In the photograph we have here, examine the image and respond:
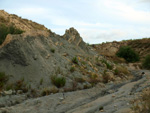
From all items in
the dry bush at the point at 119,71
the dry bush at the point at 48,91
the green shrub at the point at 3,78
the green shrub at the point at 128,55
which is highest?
the green shrub at the point at 128,55

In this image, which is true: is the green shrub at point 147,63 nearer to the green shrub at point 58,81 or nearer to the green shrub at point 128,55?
the green shrub at point 128,55

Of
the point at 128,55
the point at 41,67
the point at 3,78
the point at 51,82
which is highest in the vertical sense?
the point at 128,55

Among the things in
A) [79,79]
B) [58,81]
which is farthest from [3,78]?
[79,79]

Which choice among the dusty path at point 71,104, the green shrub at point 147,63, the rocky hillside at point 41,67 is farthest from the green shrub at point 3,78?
the green shrub at point 147,63

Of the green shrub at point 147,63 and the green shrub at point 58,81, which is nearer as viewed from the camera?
the green shrub at point 58,81

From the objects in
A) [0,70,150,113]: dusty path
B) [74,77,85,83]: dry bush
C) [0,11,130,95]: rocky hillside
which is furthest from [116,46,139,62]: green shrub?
[0,70,150,113]: dusty path

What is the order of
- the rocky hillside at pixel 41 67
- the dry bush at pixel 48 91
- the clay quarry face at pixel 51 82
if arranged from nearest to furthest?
1. the clay quarry face at pixel 51 82
2. the dry bush at pixel 48 91
3. the rocky hillside at pixel 41 67

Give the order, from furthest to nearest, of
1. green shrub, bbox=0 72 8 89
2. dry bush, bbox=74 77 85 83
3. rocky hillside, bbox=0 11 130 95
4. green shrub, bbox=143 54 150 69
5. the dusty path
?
green shrub, bbox=143 54 150 69
dry bush, bbox=74 77 85 83
rocky hillside, bbox=0 11 130 95
green shrub, bbox=0 72 8 89
the dusty path

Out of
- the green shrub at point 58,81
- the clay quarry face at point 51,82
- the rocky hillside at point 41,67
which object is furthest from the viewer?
the green shrub at point 58,81

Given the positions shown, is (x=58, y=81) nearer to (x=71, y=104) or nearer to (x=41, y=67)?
(x=41, y=67)

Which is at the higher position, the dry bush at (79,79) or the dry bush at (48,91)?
the dry bush at (79,79)

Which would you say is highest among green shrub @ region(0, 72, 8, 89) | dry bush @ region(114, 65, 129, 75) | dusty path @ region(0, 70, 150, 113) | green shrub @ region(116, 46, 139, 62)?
green shrub @ region(116, 46, 139, 62)

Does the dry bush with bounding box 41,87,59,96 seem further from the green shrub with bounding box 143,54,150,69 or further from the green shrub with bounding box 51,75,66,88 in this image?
the green shrub with bounding box 143,54,150,69

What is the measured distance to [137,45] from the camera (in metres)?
56.5
